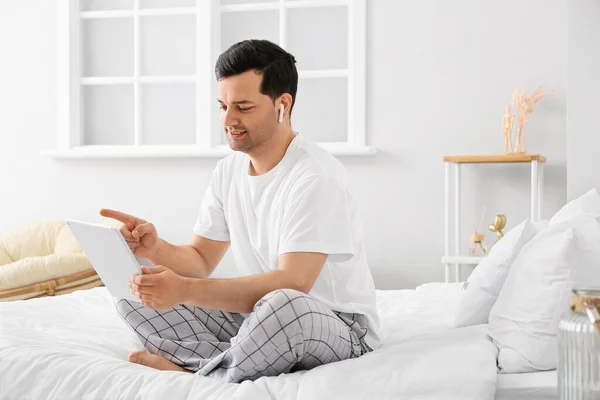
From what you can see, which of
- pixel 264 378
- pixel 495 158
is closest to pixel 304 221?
pixel 264 378

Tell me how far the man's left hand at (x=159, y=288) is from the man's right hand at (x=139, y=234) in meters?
0.43

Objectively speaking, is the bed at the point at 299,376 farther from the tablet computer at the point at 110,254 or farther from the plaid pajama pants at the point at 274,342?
the tablet computer at the point at 110,254

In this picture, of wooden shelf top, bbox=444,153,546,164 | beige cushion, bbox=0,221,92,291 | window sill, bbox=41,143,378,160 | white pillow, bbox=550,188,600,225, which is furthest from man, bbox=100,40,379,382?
window sill, bbox=41,143,378,160

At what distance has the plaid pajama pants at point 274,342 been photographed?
1.72 meters

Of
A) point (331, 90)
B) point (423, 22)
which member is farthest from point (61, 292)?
point (423, 22)

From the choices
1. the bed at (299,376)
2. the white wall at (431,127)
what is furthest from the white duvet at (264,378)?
the white wall at (431,127)

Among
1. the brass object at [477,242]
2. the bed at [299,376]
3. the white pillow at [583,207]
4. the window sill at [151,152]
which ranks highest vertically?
the window sill at [151,152]

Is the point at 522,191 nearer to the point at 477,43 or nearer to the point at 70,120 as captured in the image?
the point at 477,43

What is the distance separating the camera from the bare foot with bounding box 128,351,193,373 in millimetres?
1916

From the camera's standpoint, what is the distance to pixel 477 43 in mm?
4117

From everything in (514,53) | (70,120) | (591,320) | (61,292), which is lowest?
(61,292)

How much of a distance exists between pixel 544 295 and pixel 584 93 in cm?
95

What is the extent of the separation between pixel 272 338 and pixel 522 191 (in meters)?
2.63

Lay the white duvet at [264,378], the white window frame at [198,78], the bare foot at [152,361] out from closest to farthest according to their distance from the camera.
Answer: the white duvet at [264,378] → the bare foot at [152,361] → the white window frame at [198,78]
